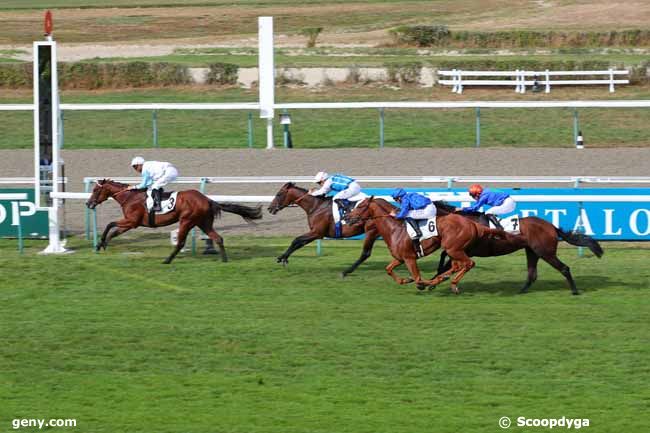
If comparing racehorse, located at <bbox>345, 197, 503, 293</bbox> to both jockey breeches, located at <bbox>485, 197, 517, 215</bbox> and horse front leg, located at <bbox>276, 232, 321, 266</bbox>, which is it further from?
horse front leg, located at <bbox>276, 232, 321, 266</bbox>

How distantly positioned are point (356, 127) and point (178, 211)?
11.1 meters

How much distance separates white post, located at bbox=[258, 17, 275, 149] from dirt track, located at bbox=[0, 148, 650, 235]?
120 cm

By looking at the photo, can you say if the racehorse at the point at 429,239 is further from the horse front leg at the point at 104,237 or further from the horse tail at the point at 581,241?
the horse front leg at the point at 104,237

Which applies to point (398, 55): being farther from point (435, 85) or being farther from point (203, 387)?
point (203, 387)

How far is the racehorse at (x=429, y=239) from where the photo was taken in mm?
12070

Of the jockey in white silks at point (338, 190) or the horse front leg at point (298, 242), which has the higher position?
the jockey in white silks at point (338, 190)

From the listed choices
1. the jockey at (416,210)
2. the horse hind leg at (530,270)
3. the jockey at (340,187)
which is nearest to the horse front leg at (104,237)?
the jockey at (340,187)

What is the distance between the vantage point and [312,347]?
10344 millimetres

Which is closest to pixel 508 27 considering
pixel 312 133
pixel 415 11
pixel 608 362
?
pixel 415 11

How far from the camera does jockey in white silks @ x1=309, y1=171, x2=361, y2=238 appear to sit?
1356 centimetres

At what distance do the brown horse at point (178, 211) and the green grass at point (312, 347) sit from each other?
15.3 inches

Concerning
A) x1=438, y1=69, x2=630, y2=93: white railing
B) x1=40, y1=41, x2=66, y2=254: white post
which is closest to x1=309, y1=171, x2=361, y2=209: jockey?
x1=40, y1=41, x2=66, y2=254: white post

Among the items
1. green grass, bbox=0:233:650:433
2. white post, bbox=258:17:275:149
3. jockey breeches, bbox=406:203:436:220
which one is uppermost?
white post, bbox=258:17:275:149

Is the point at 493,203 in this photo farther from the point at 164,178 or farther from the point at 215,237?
the point at 164,178
